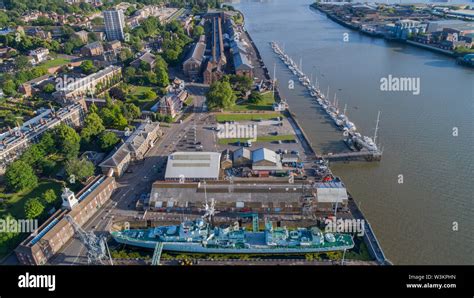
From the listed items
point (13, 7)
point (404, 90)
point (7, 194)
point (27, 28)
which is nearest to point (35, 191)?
point (7, 194)

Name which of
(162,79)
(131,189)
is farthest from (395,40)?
(131,189)

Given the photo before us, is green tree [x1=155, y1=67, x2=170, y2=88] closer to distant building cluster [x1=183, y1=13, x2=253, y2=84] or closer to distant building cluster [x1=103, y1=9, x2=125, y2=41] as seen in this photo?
distant building cluster [x1=183, y1=13, x2=253, y2=84]

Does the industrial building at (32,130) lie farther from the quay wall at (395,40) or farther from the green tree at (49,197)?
the quay wall at (395,40)

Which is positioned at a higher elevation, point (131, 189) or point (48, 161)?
point (48, 161)

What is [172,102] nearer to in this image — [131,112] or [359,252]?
[131,112]

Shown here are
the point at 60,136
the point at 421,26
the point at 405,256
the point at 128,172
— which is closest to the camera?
the point at 405,256

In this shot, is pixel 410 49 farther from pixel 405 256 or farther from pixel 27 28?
pixel 27 28

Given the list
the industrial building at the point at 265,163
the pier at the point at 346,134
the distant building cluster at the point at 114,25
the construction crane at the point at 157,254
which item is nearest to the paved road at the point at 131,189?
the construction crane at the point at 157,254
